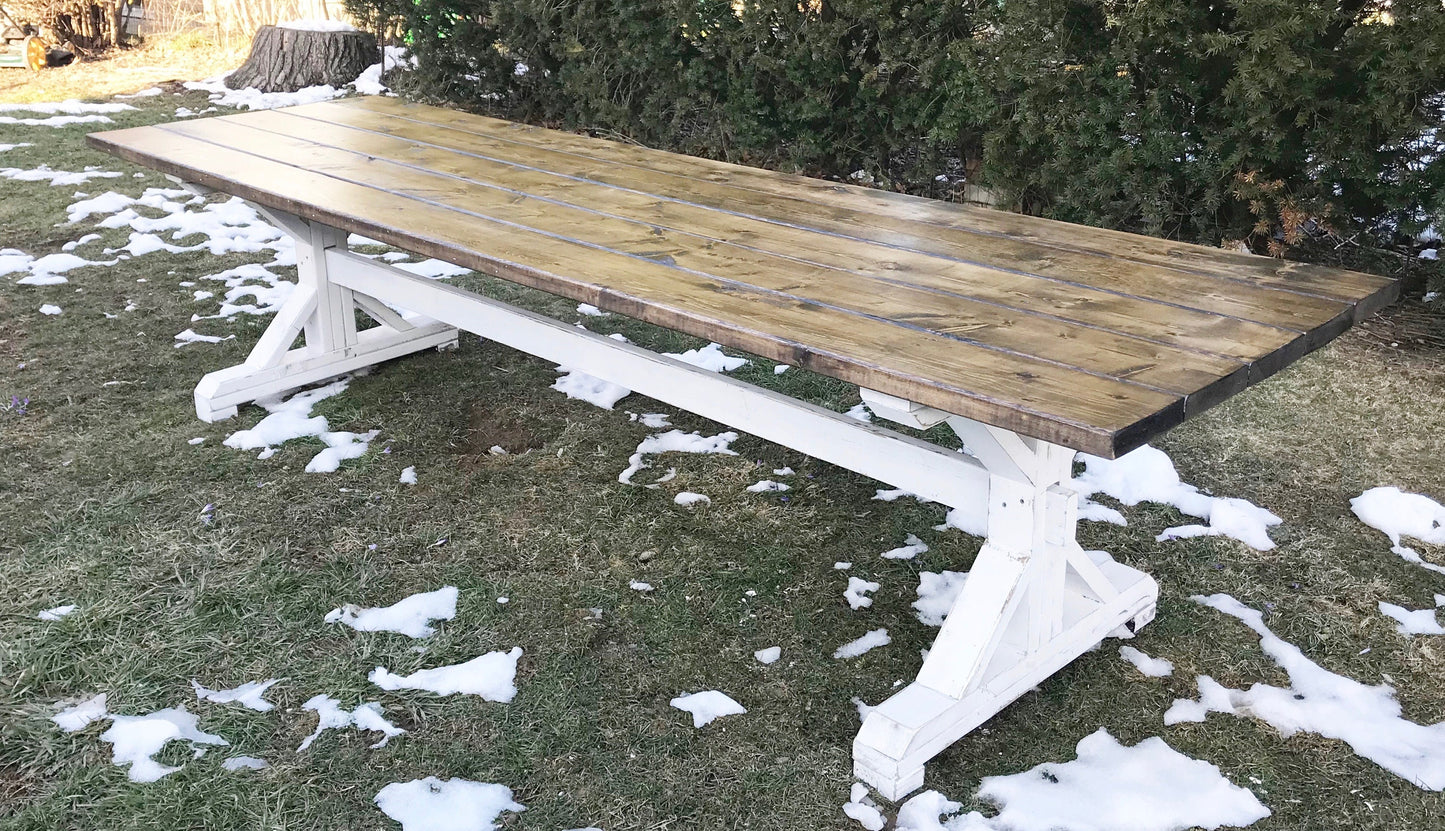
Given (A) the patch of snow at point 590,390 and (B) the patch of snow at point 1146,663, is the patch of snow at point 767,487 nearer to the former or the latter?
(A) the patch of snow at point 590,390

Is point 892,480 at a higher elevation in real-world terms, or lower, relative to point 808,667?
higher

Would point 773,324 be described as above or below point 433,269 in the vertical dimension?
above

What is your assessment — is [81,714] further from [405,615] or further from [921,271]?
[921,271]

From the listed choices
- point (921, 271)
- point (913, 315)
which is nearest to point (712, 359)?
point (921, 271)

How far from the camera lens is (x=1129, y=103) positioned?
3.56m

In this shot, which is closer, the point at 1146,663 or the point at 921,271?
the point at 921,271

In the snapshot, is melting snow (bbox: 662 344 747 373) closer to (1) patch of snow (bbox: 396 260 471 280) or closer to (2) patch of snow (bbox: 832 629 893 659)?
(1) patch of snow (bbox: 396 260 471 280)

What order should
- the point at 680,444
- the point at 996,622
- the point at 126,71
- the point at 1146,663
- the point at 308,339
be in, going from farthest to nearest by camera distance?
the point at 126,71 → the point at 308,339 → the point at 680,444 → the point at 1146,663 → the point at 996,622

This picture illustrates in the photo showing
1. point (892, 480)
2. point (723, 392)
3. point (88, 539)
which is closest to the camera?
point (892, 480)

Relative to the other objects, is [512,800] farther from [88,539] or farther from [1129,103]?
[1129,103]

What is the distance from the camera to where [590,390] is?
3.42 metres

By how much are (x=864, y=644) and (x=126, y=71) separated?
8208 mm

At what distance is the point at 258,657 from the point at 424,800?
1.82 ft

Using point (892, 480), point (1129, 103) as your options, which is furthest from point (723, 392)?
point (1129, 103)
